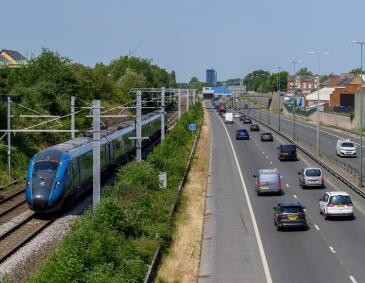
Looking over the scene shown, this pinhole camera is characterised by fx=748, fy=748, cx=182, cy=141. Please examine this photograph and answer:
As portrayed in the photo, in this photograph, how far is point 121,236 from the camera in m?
27.7

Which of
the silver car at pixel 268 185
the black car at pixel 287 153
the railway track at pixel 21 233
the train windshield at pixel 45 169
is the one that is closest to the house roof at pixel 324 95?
the black car at pixel 287 153

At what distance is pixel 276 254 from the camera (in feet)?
96.3

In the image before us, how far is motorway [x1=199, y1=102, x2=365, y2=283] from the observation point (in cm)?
2612

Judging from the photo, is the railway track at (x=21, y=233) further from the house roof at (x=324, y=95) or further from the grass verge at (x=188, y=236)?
the house roof at (x=324, y=95)

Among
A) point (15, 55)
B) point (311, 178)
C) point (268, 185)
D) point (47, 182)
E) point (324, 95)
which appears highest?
point (15, 55)

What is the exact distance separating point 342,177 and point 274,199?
8723 mm

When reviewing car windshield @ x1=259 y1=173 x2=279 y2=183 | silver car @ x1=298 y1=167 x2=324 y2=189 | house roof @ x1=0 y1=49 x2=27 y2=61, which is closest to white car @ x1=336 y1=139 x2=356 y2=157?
silver car @ x1=298 y1=167 x2=324 y2=189

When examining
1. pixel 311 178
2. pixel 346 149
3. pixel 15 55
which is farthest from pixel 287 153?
pixel 15 55

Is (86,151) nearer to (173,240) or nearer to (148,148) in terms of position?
(173,240)

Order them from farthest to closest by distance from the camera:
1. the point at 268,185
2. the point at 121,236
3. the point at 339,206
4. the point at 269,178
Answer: the point at 269,178 → the point at 268,185 → the point at 339,206 → the point at 121,236

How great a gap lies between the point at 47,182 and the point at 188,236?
764cm

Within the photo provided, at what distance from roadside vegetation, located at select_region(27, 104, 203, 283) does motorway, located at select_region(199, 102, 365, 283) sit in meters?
2.17

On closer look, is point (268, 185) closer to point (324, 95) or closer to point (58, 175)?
point (58, 175)

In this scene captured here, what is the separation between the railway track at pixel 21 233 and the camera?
1123 inches
